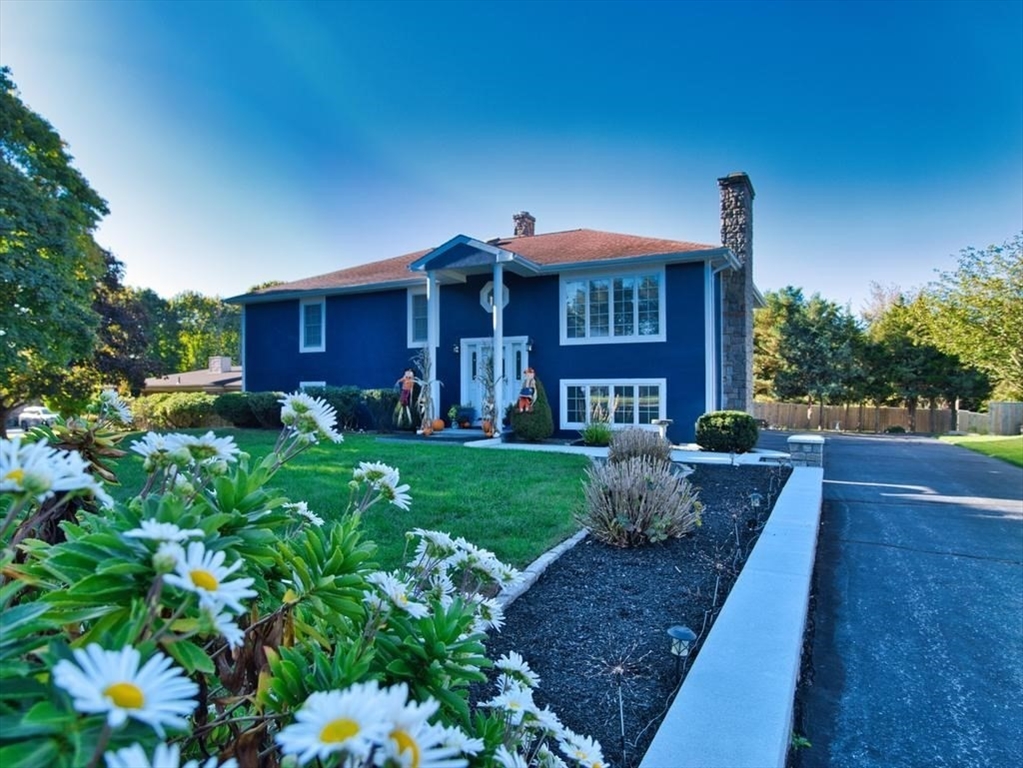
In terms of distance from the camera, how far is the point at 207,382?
27766 mm

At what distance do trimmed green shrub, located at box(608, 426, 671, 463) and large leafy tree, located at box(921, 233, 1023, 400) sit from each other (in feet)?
73.7

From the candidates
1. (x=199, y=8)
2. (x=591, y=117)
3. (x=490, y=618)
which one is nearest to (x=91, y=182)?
(x=199, y=8)

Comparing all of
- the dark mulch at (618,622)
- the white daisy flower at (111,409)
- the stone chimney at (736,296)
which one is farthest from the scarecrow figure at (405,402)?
the white daisy flower at (111,409)

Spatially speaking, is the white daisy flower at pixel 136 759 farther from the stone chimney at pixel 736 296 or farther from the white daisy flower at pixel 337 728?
the stone chimney at pixel 736 296

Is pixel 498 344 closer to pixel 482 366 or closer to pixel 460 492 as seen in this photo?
pixel 482 366

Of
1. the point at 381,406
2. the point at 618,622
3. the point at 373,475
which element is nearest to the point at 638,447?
the point at 618,622

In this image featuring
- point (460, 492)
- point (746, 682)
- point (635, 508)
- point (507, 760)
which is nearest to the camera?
point (507, 760)

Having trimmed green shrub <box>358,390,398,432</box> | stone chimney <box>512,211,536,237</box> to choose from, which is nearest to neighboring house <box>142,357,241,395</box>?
trimmed green shrub <box>358,390,398,432</box>

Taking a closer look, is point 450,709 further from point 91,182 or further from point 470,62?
point 91,182

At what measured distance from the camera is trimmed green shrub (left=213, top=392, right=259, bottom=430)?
15172mm

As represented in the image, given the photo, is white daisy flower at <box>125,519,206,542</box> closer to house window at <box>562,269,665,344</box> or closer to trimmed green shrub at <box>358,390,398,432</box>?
house window at <box>562,269,665,344</box>

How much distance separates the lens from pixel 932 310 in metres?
24.4

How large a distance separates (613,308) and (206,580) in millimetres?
13298

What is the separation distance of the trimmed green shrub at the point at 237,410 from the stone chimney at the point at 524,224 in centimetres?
1043
